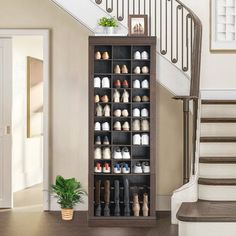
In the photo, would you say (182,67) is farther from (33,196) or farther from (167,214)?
(33,196)

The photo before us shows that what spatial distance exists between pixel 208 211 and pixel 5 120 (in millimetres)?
3348

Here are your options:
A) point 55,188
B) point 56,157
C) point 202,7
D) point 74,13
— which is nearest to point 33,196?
point 56,157

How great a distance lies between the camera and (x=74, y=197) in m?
6.06

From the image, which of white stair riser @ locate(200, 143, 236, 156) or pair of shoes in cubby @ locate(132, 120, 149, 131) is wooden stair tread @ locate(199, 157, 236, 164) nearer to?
white stair riser @ locate(200, 143, 236, 156)

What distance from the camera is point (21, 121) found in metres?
8.31

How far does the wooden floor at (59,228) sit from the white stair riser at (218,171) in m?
0.66

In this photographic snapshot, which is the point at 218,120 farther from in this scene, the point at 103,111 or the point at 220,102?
the point at 103,111

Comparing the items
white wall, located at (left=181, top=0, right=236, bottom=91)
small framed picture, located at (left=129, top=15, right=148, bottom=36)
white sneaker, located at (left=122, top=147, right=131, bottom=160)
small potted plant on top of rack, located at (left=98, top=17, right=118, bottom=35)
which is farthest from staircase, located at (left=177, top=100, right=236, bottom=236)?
small potted plant on top of rack, located at (left=98, top=17, right=118, bottom=35)

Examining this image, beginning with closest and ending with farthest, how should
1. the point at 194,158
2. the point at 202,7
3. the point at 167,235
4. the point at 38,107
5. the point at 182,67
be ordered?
the point at 167,235
the point at 194,158
the point at 182,67
the point at 202,7
the point at 38,107

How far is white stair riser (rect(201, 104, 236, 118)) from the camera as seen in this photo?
6.39 meters

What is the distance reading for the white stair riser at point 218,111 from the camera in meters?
6.39

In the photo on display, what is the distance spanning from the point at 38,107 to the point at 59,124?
7.72 feet

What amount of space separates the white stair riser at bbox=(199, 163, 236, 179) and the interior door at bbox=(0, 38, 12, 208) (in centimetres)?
277

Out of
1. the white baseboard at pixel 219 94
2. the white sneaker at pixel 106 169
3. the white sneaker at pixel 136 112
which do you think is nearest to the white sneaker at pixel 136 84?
the white sneaker at pixel 136 112
